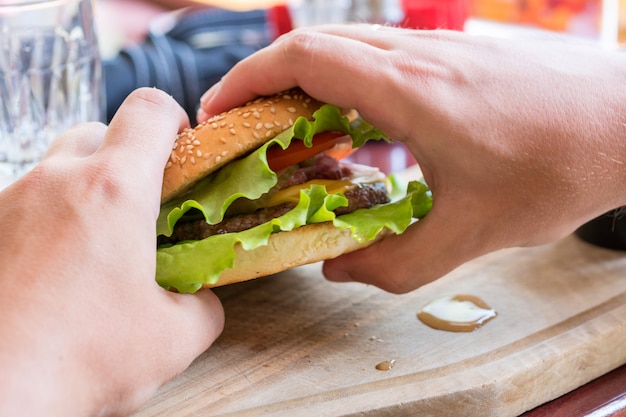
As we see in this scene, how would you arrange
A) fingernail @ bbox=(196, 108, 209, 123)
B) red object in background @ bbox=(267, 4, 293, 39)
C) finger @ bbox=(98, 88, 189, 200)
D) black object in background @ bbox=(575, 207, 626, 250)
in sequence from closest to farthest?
finger @ bbox=(98, 88, 189, 200), fingernail @ bbox=(196, 108, 209, 123), black object in background @ bbox=(575, 207, 626, 250), red object in background @ bbox=(267, 4, 293, 39)

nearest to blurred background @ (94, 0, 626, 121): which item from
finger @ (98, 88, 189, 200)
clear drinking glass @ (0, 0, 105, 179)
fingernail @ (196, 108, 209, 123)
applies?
clear drinking glass @ (0, 0, 105, 179)

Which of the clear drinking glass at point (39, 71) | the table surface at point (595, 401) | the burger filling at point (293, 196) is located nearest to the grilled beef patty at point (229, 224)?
the burger filling at point (293, 196)

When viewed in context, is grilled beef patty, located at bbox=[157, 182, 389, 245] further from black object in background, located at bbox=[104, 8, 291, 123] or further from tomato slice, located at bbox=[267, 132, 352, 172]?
black object in background, located at bbox=[104, 8, 291, 123]

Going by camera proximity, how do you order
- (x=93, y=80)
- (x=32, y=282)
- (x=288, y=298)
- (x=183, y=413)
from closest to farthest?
(x=32, y=282)
(x=183, y=413)
(x=288, y=298)
(x=93, y=80)

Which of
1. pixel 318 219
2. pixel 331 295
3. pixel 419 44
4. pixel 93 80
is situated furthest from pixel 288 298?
pixel 93 80

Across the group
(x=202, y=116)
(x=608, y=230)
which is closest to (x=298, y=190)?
(x=202, y=116)

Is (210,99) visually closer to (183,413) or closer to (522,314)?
(183,413)

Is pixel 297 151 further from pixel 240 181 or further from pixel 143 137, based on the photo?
pixel 143 137

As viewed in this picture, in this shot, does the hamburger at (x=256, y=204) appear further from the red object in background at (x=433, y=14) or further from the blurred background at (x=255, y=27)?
the red object in background at (x=433, y=14)
